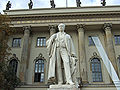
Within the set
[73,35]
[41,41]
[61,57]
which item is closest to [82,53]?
[73,35]

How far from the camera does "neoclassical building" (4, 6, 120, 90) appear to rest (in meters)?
24.6

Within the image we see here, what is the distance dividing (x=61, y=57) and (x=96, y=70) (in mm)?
20224

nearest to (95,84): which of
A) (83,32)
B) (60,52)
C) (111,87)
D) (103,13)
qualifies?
(111,87)

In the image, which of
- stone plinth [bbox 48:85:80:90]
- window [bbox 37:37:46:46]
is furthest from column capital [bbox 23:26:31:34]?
stone plinth [bbox 48:85:80:90]

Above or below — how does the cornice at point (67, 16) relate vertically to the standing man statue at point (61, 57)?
above

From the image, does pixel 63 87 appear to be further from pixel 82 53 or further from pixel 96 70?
pixel 96 70

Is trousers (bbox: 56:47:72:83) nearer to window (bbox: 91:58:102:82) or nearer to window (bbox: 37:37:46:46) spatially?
window (bbox: 91:58:102:82)

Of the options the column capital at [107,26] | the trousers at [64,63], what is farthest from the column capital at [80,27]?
the trousers at [64,63]

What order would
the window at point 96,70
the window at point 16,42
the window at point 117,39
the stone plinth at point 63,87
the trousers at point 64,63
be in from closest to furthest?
the stone plinth at point 63,87 < the trousers at point 64,63 < the window at point 96,70 < the window at point 117,39 < the window at point 16,42

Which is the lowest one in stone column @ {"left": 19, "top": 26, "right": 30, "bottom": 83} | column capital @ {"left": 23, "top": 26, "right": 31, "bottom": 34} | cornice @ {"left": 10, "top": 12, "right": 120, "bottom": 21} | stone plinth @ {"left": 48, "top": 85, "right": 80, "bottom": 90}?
stone plinth @ {"left": 48, "top": 85, "right": 80, "bottom": 90}

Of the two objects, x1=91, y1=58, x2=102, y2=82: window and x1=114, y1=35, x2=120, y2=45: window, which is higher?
x1=114, y1=35, x2=120, y2=45: window

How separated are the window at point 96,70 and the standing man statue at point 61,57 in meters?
19.6

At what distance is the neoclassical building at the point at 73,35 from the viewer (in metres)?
24.6

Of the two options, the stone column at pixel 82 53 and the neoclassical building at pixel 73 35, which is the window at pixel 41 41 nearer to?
the neoclassical building at pixel 73 35
